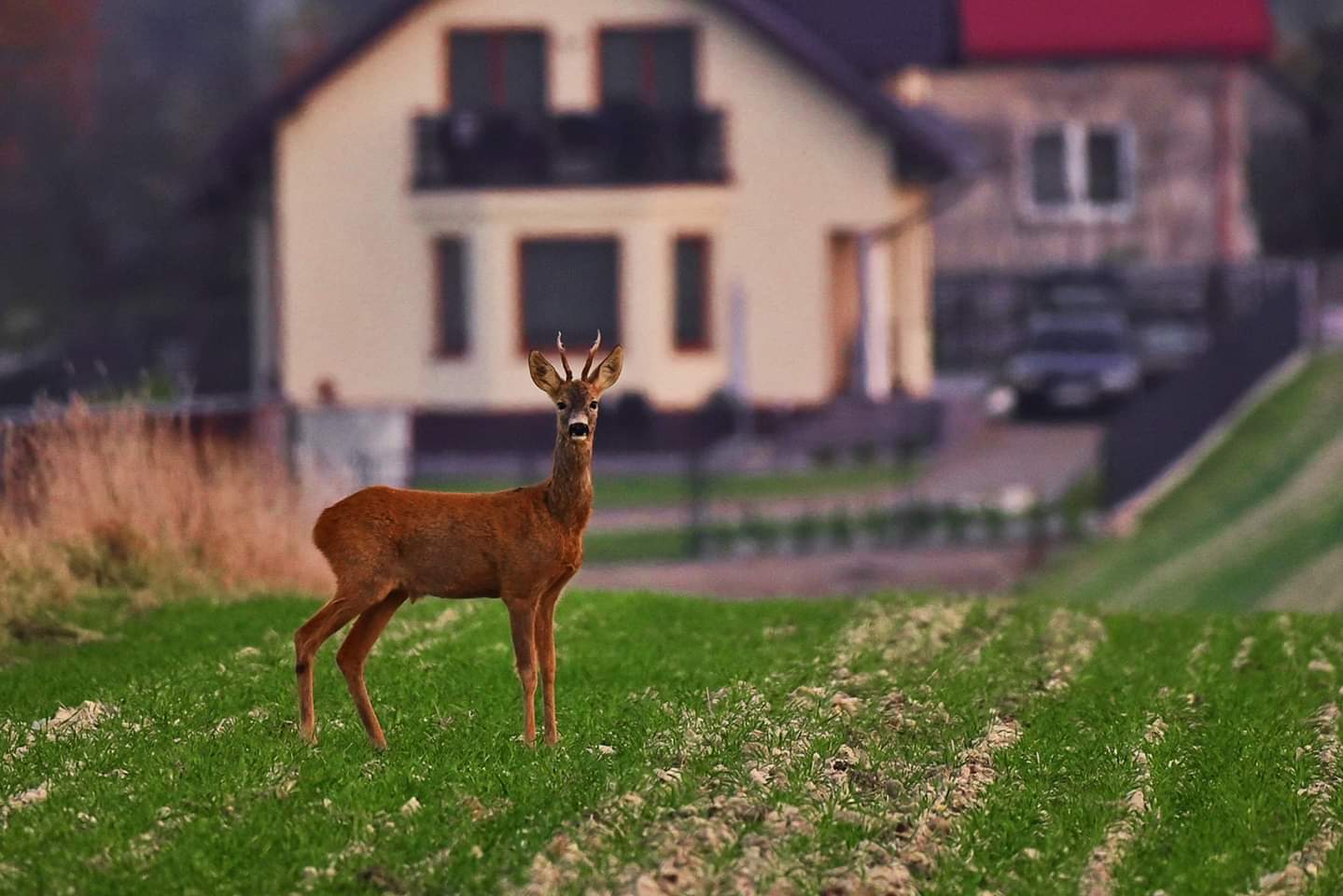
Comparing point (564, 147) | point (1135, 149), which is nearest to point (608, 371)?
point (564, 147)

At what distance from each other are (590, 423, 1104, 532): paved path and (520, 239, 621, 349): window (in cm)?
555

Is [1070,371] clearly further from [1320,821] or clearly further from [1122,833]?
[1122,833]

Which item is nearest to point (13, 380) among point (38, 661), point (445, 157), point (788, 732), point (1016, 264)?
point (445, 157)

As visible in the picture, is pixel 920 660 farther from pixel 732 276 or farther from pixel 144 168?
pixel 144 168

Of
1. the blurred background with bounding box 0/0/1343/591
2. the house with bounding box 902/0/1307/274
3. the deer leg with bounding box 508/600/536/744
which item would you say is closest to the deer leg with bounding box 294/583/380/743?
the deer leg with bounding box 508/600/536/744

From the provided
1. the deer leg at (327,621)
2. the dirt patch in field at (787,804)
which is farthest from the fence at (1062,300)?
the deer leg at (327,621)

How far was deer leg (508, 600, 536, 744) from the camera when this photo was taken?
11.5 m

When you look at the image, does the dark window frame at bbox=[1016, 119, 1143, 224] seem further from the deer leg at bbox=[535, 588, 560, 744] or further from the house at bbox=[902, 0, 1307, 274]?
the deer leg at bbox=[535, 588, 560, 744]

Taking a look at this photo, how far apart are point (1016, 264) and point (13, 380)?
1882 centimetres

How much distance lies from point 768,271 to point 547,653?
30.6 metres

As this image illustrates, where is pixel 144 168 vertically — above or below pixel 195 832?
above

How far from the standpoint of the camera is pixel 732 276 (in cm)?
4203

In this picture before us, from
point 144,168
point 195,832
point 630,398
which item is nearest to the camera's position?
point 195,832

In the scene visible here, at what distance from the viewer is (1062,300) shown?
49156mm
